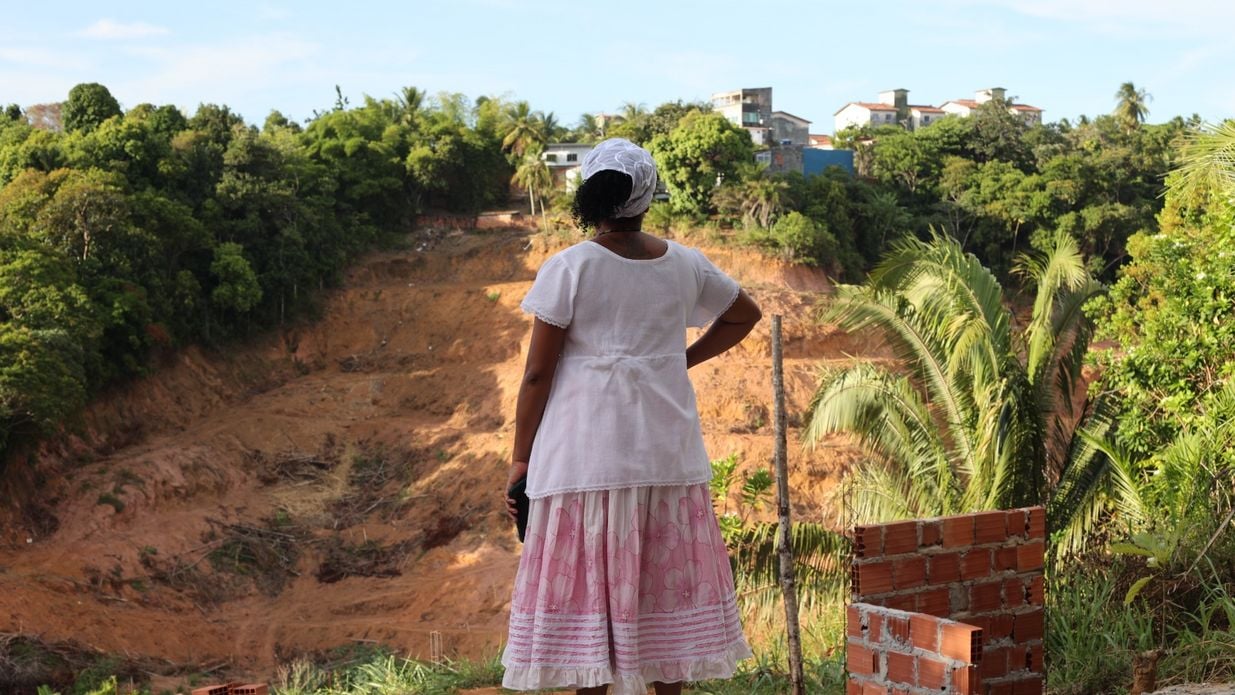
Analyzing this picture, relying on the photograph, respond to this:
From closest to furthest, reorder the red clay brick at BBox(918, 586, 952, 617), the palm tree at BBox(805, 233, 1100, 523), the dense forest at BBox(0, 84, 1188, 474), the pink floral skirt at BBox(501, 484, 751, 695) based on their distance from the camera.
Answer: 1. the pink floral skirt at BBox(501, 484, 751, 695)
2. the red clay brick at BBox(918, 586, 952, 617)
3. the palm tree at BBox(805, 233, 1100, 523)
4. the dense forest at BBox(0, 84, 1188, 474)

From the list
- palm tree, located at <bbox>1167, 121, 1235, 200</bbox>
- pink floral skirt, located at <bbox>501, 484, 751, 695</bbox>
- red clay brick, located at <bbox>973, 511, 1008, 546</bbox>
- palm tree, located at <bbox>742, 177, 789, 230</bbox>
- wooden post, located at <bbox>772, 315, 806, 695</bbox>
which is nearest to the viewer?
pink floral skirt, located at <bbox>501, 484, 751, 695</bbox>

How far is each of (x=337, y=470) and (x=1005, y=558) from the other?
2307cm

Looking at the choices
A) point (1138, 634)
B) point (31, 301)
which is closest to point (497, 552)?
point (31, 301)

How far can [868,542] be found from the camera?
12.1 feet

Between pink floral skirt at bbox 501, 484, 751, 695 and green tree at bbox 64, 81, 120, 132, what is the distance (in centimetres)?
2900

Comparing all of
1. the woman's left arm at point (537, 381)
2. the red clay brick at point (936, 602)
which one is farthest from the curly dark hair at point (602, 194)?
the red clay brick at point (936, 602)

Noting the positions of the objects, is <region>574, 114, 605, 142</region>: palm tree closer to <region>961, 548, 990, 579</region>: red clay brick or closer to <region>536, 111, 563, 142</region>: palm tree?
<region>536, 111, 563, 142</region>: palm tree

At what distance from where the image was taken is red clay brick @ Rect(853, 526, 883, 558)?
3.67 meters

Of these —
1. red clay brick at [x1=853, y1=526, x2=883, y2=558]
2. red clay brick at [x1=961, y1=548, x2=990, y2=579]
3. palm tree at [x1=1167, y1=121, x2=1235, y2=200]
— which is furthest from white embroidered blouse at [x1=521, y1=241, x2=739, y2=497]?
palm tree at [x1=1167, y1=121, x2=1235, y2=200]

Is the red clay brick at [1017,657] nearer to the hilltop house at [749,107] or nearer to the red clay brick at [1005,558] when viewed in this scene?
the red clay brick at [1005,558]

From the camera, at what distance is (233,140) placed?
30.4 metres

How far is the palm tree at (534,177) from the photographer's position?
118 feet

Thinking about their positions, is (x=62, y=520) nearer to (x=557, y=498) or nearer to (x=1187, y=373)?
(x=1187, y=373)

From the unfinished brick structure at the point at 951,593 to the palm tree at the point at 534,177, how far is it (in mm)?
31792
